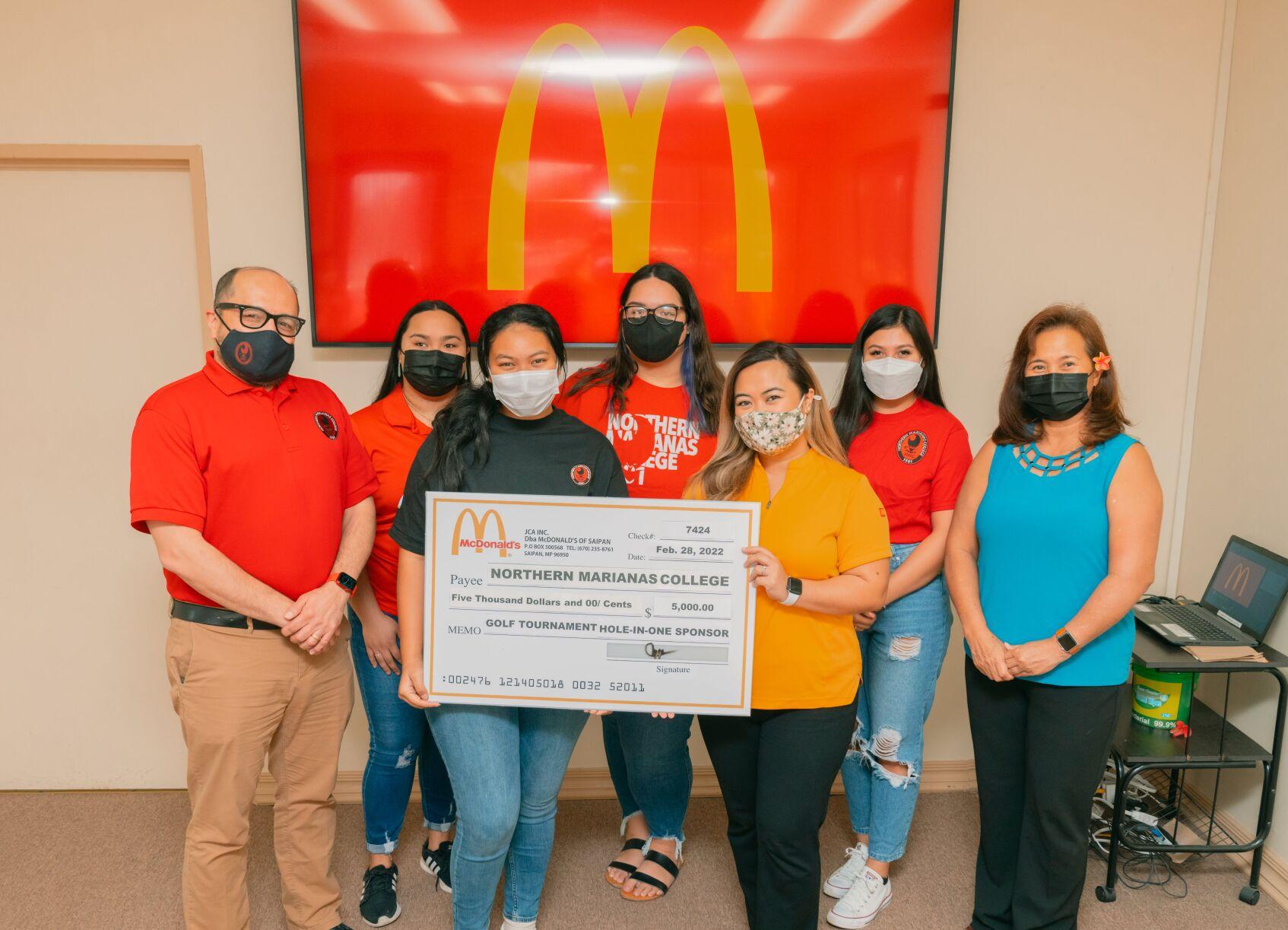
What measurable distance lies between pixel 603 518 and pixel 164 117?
205 centimetres

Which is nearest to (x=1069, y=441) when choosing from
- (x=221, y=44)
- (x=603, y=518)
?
(x=603, y=518)

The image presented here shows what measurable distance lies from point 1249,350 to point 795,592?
1932 millimetres

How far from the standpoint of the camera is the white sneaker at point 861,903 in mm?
2213

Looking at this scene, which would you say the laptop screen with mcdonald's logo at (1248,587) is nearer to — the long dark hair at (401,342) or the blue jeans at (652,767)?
the blue jeans at (652,767)

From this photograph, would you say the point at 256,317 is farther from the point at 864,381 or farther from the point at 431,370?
the point at 864,381

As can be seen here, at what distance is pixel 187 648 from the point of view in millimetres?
1818

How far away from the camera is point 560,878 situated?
8.02 feet

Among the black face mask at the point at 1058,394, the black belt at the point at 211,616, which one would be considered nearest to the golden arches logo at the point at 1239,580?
the black face mask at the point at 1058,394

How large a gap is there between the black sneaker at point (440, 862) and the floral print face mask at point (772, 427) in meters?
1.54

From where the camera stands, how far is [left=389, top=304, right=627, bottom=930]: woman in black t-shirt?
176 centimetres

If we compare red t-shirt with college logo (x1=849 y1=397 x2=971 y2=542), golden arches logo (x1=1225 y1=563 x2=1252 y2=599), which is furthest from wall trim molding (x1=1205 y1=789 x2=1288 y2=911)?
red t-shirt with college logo (x1=849 y1=397 x2=971 y2=542)

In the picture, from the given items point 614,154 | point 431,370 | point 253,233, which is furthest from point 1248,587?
point 253,233

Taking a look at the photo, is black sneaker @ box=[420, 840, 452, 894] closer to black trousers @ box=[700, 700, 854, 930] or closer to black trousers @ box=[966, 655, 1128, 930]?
black trousers @ box=[700, 700, 854, 930]

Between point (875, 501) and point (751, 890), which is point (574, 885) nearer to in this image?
point (751, 890)
